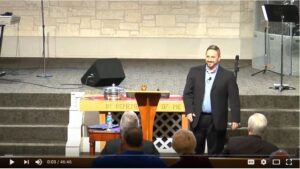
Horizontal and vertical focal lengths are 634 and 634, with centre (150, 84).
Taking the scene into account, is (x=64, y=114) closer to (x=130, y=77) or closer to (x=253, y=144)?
(x=130, y=77)

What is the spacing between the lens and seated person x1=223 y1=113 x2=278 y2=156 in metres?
4.03

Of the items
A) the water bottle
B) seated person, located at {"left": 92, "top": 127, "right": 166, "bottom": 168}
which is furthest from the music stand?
seated person, located at {"left": 92, "top": 127, "right": 166, "bottom": 168}

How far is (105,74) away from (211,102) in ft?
9.59

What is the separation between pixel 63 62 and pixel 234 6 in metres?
3.30

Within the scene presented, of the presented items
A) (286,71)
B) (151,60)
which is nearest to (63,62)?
(151,60)

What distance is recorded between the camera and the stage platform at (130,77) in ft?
28.0

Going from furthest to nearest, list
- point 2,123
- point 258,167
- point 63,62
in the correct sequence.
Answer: point 63,62
point 2,123
point 258,167

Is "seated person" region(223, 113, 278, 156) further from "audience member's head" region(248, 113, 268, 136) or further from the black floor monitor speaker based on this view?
the black floor monitor speaker

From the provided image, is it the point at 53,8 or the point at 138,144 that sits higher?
the point at 53,8

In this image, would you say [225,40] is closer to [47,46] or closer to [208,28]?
[208,28]

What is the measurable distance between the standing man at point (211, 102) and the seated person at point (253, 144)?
0.99 meters

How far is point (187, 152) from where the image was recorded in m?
3.54

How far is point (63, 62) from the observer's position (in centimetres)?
1123

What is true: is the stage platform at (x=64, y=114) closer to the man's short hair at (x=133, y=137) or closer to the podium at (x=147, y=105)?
the podium at (x=147, y=105)
